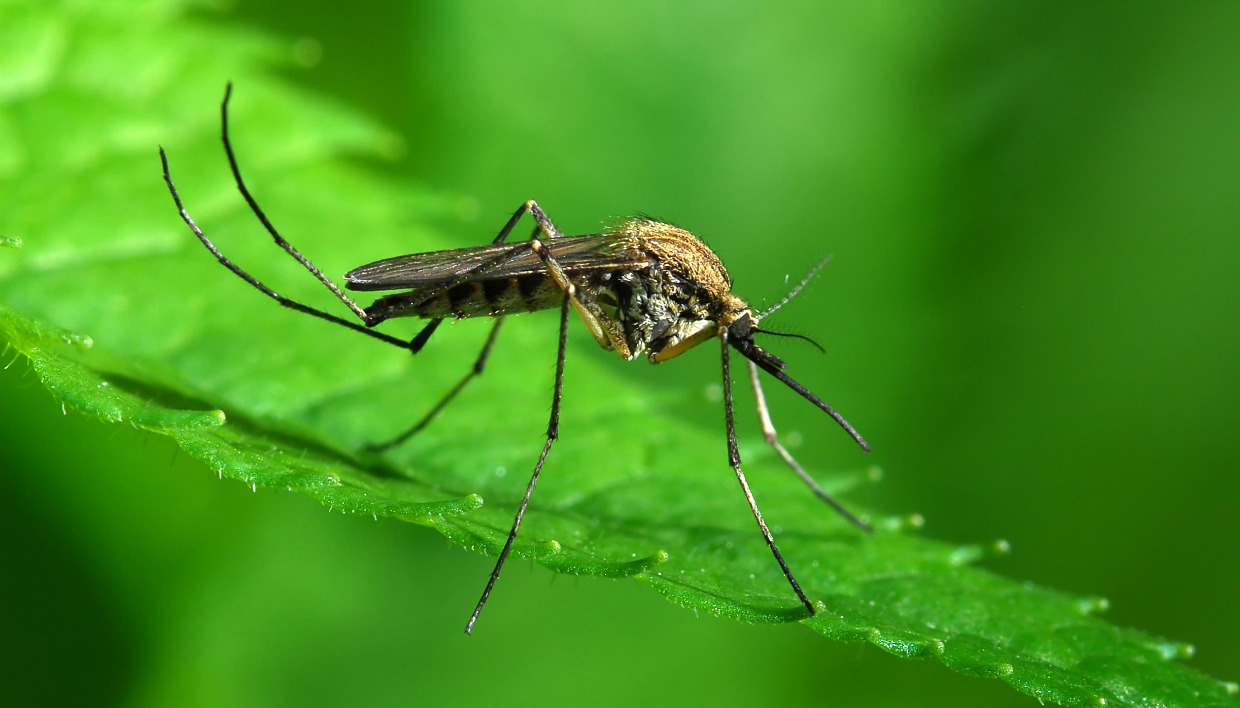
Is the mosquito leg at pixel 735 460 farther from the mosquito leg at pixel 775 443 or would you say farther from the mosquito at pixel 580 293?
the mosquito leg at pixel 775 443

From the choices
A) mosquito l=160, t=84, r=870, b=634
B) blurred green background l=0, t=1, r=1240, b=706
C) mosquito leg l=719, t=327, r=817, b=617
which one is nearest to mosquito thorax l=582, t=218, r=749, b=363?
mosquito l=160, t=84, r=870, b=634

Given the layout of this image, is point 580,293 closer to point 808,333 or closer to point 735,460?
point 735,460

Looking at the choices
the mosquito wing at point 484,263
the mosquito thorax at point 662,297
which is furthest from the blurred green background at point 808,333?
the mosquito wing at point 484,263

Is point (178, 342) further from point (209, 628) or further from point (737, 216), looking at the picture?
point (737, 216)

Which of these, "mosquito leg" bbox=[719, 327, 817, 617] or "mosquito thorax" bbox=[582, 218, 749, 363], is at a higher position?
"mosquito thorax" bbox=[582, 218, 749, 363]

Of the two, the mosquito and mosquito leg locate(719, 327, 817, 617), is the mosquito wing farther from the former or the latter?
mosquito leg locate(719, 327, 817, 617)

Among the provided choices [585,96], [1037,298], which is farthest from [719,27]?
[1037,298]

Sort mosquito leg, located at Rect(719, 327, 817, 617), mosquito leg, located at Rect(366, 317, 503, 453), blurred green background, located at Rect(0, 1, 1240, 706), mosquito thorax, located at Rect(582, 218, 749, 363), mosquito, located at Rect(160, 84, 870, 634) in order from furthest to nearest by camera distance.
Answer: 1. blurred green background, located at Rect(0, 1, 1240, 706)
2. mosquito thorax, located at Rect(582, 218, 749, 363)
3. mosquito leg, located at Rect(366, 317, 503, 453)
4. mosquito, located at Rect(160, 84, 870, 634)
5. mosquito leg, located at Rect(719, 327, 817, 617)
